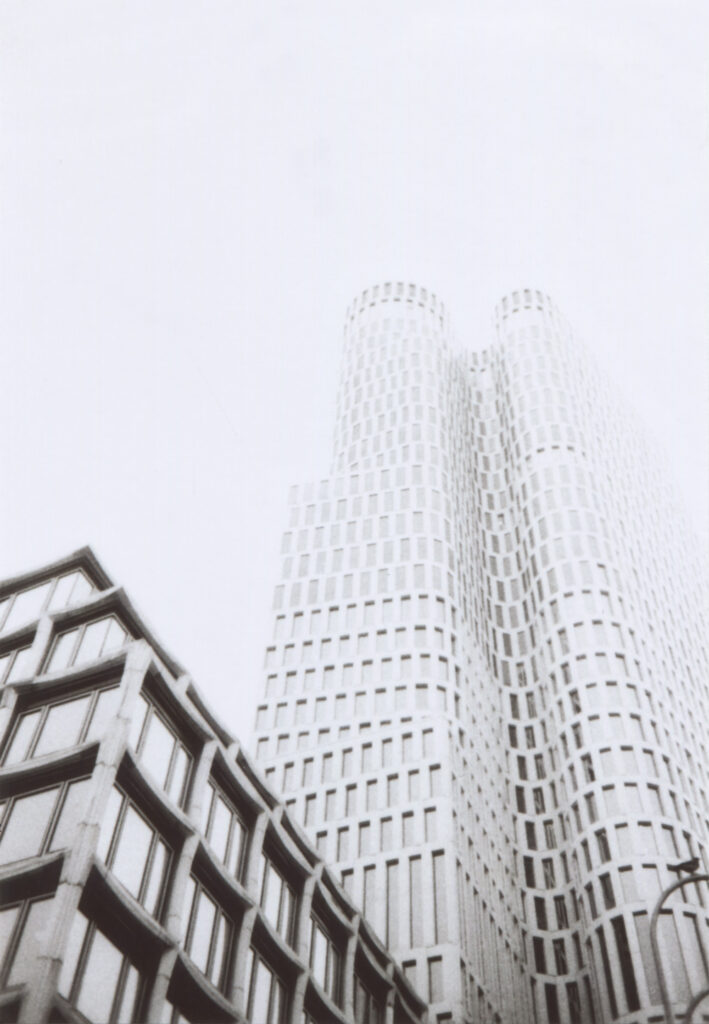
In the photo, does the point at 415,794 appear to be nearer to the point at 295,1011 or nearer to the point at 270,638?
the point at 270,638

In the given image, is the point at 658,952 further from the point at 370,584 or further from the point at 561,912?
the point at 370,584

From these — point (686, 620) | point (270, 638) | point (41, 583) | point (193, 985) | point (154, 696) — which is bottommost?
point (193, 985)

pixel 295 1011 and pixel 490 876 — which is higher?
pixel 490 876

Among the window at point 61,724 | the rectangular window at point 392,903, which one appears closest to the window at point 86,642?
the window at point 61,724

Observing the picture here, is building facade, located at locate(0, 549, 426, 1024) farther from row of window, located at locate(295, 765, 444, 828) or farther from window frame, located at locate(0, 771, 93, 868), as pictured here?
row of window, located at locate(295, 765, 444, 828)

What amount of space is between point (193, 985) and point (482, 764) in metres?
48.3

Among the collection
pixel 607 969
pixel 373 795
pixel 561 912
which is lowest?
pixel 607 969

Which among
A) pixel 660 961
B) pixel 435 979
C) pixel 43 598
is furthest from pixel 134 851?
pixel 435 979

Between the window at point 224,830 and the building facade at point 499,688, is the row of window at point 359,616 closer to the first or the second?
the building facade at point 499,688

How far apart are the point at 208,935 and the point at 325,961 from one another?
32.0ft

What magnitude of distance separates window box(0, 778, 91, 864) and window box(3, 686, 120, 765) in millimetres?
1856

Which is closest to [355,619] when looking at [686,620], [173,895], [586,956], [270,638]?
[270,638]

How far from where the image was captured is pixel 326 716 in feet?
237

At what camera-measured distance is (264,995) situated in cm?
3206
